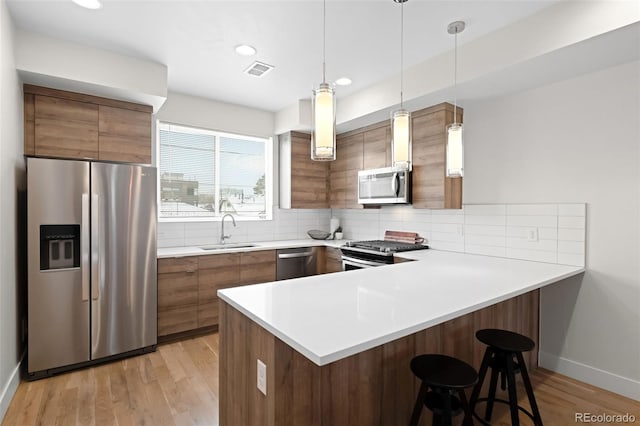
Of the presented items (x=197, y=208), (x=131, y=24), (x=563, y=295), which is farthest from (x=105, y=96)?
(x=563, y=295)

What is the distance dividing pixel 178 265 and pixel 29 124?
65.5 inches

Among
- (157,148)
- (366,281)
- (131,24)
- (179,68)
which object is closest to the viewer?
(366,281)

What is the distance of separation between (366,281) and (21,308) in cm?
271

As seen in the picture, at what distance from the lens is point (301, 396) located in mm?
1358

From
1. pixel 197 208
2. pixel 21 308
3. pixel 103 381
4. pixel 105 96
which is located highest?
pixel 105 96

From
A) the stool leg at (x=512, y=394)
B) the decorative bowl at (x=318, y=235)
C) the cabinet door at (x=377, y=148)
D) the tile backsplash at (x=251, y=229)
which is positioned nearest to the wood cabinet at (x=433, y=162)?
the cabinet door at (x=377, y=148)

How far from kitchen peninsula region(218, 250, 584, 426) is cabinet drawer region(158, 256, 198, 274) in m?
1.71

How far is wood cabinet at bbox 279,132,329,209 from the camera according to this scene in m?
4.42

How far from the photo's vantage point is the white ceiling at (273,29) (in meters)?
2.14

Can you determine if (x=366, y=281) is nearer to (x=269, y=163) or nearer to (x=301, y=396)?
(x=301, y=396)

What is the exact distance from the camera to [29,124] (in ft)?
8.69

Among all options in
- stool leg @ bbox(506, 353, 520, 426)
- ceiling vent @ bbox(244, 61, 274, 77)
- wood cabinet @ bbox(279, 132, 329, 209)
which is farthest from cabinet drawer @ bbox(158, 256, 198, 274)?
stool leg @ bbox(506, 353, 520, 426)

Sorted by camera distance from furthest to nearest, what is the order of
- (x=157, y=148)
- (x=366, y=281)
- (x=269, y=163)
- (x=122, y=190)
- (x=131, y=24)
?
(x=269, y=163), (x=157, y=148), (x=122, y=190), (x=131, y=24), (x=366, y=281)

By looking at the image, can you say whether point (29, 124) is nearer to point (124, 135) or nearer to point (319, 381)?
point (124, 135)
